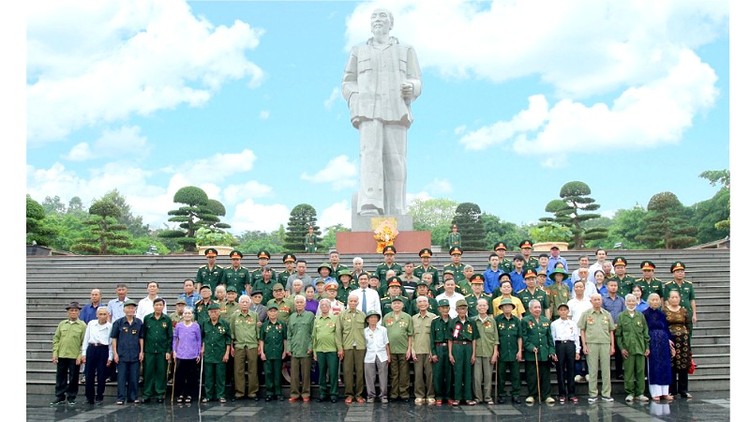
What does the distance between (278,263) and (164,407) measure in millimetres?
5877

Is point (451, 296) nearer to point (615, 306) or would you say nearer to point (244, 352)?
point (615, 306)

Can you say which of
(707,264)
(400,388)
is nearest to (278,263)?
(400,388)

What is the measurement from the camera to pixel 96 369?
27.9 feet

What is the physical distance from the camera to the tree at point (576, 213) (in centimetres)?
2831

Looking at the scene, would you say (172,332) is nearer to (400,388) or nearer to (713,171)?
(400,388)

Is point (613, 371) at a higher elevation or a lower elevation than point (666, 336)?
lower

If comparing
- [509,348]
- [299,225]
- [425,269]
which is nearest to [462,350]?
[509,348]

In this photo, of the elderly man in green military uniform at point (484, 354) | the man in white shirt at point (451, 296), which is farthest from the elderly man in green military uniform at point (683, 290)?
the man in white shirt at point (451, 296)

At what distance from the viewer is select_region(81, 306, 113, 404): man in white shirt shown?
332 inches

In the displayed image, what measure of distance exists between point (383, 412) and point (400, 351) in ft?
2.93

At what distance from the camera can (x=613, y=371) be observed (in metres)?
8.74

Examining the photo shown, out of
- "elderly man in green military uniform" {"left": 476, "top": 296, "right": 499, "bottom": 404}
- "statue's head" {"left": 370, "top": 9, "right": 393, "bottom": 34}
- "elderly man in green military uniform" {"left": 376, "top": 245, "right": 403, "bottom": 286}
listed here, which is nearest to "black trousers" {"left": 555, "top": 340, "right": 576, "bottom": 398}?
"elderly man in green military uniform" {"left": 476, "top": 296, "right": 499, "bottom": 404}

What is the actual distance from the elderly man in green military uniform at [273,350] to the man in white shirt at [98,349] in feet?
6.23

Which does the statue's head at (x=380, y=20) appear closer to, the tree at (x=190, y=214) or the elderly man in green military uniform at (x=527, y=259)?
the elderly man in green military uniform at (x=527, y=259)
